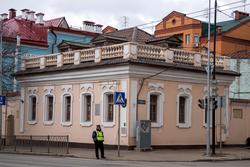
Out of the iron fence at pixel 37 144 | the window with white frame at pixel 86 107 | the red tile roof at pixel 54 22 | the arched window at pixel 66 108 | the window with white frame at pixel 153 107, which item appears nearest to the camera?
the iron fence at pixel 37 144

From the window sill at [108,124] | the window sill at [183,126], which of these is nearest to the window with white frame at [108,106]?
the window sill at [108,124]

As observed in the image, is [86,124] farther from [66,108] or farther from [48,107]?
[48,107]

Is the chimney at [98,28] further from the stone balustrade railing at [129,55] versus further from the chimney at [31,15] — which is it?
the stone balustrade railing at [129,55]

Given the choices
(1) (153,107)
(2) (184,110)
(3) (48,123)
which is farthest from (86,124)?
(2) (184,110)

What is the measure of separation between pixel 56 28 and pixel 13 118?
705 inches

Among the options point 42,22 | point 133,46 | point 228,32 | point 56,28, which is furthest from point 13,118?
point 228,32

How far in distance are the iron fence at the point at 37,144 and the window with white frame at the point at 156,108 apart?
18.0 ft

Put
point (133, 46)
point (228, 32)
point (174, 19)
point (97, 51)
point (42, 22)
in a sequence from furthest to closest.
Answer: point (174, 19) → point (228, 32) → point (42, 22) → point (97, 51) → point (133, 46)

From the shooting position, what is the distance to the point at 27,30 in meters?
55.8

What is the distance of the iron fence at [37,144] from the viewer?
3293cm

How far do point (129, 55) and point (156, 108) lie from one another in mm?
4201

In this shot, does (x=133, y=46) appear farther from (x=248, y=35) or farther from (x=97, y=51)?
(x=248, y=35)

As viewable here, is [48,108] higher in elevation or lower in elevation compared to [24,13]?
lower

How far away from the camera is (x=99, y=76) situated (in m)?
35.1
